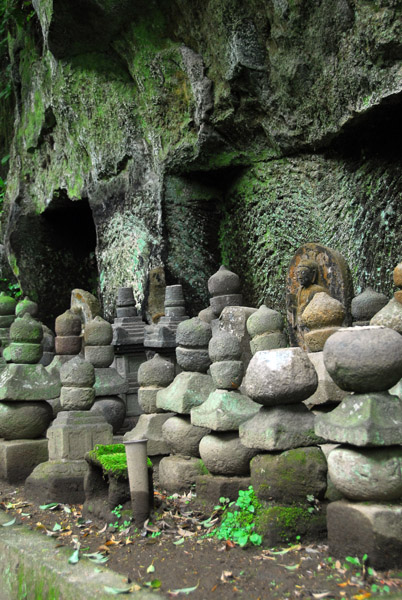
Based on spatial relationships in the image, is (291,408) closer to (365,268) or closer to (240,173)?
(365,268)

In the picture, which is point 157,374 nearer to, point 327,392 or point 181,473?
point 181,473

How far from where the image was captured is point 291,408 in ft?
9.77

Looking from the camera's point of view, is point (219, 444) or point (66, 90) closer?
point (219, 444)

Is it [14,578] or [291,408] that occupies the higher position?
[291,408]

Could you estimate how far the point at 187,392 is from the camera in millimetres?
3814

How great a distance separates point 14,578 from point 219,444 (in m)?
1.22

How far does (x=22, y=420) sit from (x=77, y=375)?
657mm

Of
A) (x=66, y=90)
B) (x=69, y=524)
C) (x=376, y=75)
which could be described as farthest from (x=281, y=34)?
(x=69, y=524)

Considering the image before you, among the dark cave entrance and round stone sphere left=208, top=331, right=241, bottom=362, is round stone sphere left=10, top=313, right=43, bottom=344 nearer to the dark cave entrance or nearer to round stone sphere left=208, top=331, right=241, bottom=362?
round stone sphere left=208, top=331, right=241, bottom=362

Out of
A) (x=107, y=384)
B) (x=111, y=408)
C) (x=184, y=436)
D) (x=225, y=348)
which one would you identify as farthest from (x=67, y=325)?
(x=225, y=348)

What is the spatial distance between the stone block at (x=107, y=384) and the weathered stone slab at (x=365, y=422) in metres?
2.81

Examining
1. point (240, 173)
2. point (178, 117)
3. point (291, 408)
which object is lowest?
point (291, 408)

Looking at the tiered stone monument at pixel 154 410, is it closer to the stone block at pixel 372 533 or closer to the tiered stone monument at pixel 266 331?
the tiered stone monument at pixel 266 331

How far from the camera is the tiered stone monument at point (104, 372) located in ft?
16.7
